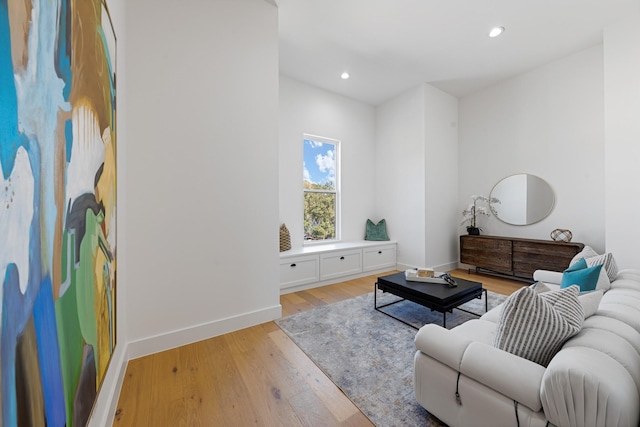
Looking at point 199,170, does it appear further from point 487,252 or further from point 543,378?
point 487,252

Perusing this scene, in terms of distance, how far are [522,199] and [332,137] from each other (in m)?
3.29

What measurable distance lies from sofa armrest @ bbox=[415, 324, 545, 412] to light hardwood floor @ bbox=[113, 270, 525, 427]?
0.60m

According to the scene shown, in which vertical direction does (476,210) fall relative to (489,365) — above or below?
above

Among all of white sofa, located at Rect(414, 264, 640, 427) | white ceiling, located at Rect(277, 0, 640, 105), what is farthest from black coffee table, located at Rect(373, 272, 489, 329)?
white ceiling, located at Rect(277, 0, 640, 105)

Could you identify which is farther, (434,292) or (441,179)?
(441,179)

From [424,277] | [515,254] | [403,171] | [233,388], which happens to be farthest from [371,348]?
[403,171]

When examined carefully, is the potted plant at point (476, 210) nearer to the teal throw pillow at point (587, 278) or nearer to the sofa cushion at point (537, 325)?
the teal throw pillow at point (587, 278)

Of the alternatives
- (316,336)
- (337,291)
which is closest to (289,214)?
(337,291)

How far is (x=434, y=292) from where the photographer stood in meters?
2.44

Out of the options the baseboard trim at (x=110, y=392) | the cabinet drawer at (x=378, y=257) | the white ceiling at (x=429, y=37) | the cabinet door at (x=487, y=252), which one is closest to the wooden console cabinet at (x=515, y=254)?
the cabinet door at (x=487, y=252)

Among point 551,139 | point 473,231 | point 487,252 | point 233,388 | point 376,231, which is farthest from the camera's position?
point 376,231

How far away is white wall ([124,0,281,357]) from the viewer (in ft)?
6.81

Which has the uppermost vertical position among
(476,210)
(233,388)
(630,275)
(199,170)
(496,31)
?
(496,31)

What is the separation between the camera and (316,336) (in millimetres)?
2385
